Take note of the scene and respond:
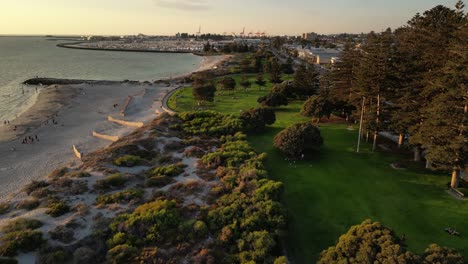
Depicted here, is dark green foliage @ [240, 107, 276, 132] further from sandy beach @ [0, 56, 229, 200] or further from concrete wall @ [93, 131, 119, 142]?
sandy beach @ [0, 56, 229, 200]

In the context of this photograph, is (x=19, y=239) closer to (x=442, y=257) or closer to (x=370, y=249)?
(x=370, y=249)

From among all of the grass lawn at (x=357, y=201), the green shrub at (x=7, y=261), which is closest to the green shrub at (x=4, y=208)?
the green shrub at (x=7, y=261)

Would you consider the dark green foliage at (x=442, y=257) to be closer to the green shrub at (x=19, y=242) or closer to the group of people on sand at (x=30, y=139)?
the green shrub at (x=19, y=242)

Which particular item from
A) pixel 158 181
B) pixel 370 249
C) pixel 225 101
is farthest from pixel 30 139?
pixel 370 249

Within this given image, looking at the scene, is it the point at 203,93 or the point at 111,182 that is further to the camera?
the point at 203,93

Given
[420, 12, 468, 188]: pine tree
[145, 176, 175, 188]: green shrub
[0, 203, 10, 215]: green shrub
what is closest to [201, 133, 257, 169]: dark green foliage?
[145, 176, 175, 188]: green shrub
